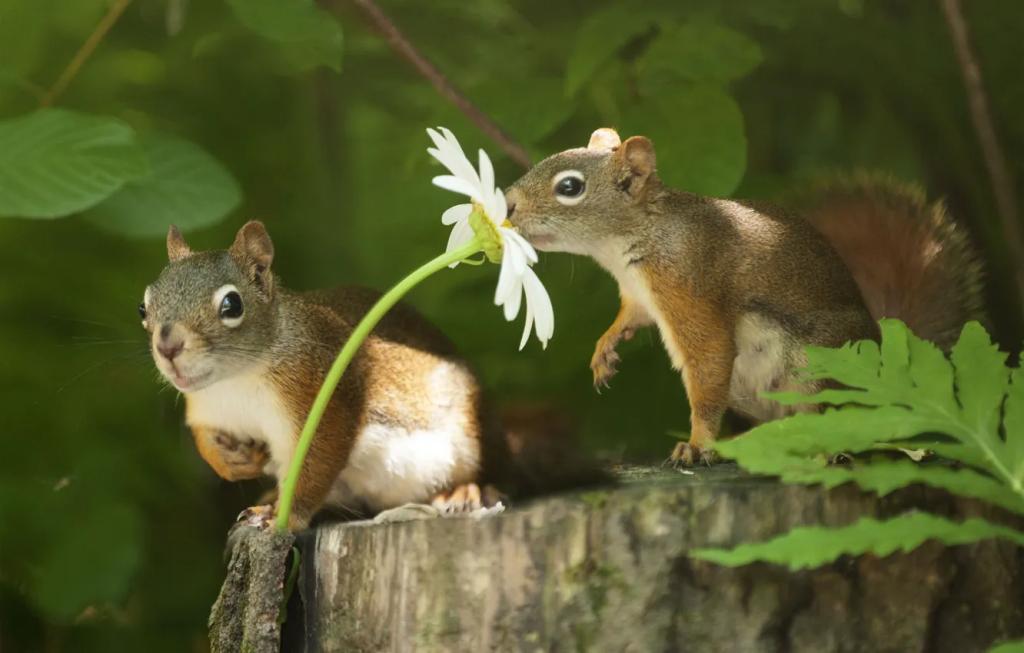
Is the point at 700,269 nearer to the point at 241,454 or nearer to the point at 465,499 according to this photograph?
the point at 465,499

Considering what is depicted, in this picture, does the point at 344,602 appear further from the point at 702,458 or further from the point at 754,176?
the point at 754,176

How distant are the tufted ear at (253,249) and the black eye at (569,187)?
382 mm

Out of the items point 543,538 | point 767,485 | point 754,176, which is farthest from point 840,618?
point 754,176

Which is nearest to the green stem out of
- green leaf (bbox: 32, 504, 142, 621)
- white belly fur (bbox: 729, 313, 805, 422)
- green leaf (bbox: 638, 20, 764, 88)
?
white belly fur (bbox: 729, 313, 805, 422)

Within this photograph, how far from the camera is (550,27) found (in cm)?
247

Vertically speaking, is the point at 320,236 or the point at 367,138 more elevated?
the point at 367,138

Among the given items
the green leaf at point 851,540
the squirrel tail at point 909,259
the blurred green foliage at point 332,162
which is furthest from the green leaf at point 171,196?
the green leaf at point 851,540

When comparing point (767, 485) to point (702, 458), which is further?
point (702, 458)

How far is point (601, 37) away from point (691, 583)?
0.93 m

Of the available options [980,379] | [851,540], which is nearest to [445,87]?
[980,379]

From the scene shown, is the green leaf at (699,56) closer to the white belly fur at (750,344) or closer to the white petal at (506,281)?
the white belly fur at (750,344)

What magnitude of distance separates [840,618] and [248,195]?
5.30 ft

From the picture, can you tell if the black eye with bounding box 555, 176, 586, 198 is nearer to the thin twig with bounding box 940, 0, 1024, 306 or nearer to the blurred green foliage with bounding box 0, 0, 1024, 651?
the blurred green foliage with bounding box 0, 0, 1024, 651

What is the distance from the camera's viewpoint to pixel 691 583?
52.9 inches
